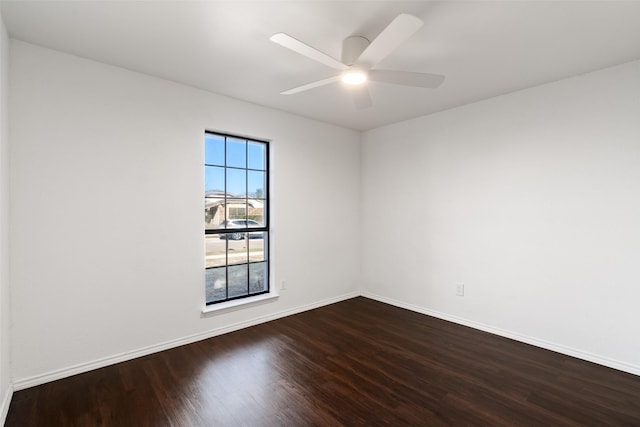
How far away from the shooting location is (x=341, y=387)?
2.19 m

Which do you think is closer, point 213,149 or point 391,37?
point 391,37

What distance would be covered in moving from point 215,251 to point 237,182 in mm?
801

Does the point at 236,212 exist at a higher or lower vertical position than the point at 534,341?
higher

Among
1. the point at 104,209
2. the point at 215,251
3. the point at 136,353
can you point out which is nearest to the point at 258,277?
the point at 215,251

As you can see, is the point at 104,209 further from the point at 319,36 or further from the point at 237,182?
the point at 319,36

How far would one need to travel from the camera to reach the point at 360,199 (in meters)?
4.59

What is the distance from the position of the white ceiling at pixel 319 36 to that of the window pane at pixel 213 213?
3.79 feet

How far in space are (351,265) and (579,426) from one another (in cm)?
291

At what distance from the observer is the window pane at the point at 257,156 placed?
353cm

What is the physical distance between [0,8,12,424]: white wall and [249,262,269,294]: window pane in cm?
198

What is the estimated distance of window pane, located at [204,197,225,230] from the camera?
3.20 meters

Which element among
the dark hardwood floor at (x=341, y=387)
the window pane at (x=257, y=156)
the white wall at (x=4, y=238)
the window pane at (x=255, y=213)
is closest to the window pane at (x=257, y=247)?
the window pane at (x=255, y=213)

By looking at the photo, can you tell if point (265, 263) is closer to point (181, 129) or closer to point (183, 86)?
point (181, 129)

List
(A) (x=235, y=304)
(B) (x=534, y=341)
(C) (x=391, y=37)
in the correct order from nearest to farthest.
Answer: (C) (x=391, y=37) → (B) (x=534, y=341) → (A) (x=235, y=304)
